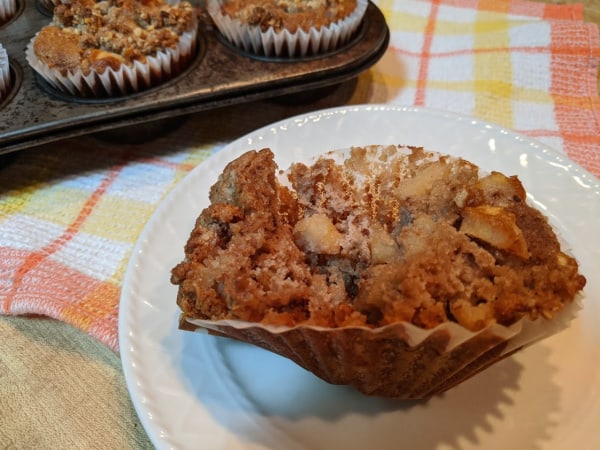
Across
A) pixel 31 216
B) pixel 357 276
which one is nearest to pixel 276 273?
pixel 357 276

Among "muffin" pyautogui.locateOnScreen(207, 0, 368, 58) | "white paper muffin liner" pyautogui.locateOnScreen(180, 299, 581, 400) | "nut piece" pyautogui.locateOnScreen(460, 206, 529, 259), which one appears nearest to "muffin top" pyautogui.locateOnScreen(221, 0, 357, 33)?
"muffin" pyautogui.locateOnScreen(207, 0, 368, 58)

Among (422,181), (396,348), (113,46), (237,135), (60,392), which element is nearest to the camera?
(396,348)

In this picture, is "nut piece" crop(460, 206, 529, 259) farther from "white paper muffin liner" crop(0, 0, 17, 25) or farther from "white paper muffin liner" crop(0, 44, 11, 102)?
"white paper muffin liner" crop(0, 0, 17, 25)

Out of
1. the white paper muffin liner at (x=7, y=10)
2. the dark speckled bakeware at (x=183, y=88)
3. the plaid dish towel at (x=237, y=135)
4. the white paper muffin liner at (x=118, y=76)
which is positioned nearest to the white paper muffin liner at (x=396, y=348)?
the plaid dish towel at (x=237, y=135)

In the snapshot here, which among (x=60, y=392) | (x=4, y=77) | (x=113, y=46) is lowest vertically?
(x=60, y=392)

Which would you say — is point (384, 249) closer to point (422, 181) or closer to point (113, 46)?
point (422, 181)

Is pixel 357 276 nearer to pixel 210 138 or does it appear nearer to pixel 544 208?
pixel 544 208

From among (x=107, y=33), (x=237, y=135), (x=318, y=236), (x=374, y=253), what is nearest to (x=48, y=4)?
(x=107, y=33)
